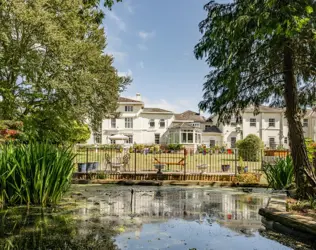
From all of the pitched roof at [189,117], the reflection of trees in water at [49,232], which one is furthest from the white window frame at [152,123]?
the reflection of trees in water at [49,232]

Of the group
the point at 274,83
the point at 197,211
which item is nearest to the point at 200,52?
the point at 274,83

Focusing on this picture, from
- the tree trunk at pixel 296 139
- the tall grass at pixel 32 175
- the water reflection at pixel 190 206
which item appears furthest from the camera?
the tree trunk at pixel 296 139

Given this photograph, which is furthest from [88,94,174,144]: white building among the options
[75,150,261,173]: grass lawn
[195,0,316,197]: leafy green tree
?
[195,0,316,197]: leafy green tree

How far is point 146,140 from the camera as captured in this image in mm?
42094

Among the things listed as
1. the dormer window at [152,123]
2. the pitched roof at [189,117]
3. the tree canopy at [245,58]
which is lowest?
the tree canopy at [245,58]

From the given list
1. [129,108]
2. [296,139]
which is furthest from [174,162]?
[129,108]

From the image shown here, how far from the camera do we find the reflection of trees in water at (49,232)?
4.30 metres

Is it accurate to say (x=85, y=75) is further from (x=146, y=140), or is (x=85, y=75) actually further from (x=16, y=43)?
(x=146, y=140)

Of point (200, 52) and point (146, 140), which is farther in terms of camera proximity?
point (146, 140)

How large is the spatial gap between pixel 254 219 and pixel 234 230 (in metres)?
1.19

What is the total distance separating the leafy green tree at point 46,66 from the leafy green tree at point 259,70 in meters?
8.05

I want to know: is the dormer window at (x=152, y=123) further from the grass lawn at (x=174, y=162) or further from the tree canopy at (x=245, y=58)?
the tree canopy at (x=245, y=58)

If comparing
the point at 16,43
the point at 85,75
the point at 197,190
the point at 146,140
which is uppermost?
the point at 16,43

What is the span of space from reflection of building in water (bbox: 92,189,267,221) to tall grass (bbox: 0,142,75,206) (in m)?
1.40
